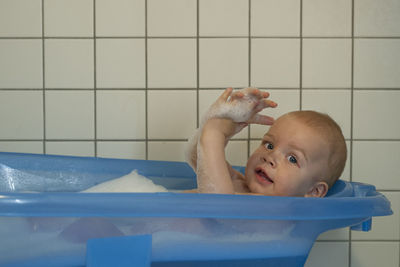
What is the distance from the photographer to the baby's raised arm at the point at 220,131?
908mm

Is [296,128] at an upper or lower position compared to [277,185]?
upper

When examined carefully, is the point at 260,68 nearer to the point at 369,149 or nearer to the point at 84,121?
the point at 369,149

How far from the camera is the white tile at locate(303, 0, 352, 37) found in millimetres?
1311

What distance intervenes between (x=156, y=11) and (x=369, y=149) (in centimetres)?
81

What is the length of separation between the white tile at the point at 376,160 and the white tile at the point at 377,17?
0.35 meters

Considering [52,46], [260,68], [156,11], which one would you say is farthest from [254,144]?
[52,46]

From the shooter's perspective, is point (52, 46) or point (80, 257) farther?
point (52, 46)

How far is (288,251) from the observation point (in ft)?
2.72

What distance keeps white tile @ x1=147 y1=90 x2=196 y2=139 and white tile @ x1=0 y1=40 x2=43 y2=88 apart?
37 cm

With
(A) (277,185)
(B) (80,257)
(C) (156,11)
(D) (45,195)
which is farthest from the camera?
(C) (156,11)

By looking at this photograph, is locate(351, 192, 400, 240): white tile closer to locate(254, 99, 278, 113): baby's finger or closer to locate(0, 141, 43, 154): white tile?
locate(254, 99, 278, 113): baby's finger

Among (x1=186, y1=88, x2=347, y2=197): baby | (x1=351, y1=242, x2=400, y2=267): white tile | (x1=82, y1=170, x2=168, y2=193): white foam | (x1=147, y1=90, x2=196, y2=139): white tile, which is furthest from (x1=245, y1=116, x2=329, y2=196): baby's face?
(x1=351, y1=242, x2=400, y2=267): white tile

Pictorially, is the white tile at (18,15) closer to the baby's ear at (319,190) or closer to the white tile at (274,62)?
the white tile at (274,62)

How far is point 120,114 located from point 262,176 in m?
0.53
